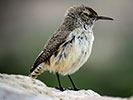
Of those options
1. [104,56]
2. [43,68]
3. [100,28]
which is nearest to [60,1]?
[100,28]

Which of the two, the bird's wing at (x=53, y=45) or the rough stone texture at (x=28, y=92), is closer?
the rough stone texture at (x=28, y=92)

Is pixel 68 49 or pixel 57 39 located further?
pixel 57 39

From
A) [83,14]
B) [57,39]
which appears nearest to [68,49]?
[57,39]

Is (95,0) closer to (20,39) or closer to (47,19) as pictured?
(47,19)

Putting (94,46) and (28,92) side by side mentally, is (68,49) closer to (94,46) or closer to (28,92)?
(28,92)

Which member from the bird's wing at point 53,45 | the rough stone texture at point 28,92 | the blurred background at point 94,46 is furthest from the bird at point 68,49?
the blurred background at point 94,46

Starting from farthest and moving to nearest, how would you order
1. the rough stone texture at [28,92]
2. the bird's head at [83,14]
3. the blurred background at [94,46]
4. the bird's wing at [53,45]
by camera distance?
the blurred background at [94,46] → the bird's head at [83,14] → the bird's wing at [53,45] → the rough stone texture at [28,92]

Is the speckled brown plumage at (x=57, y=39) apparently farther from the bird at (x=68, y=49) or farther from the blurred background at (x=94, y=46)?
the blurred background at (x=94, y=46)
